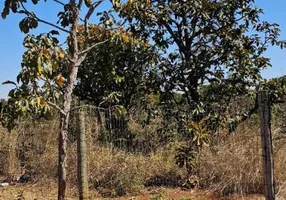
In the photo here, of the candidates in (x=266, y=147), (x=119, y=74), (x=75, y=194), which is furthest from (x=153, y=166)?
(x=266, y=147)

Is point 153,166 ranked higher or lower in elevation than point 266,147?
lower

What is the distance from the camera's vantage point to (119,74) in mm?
10188

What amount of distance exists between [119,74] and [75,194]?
331 cm

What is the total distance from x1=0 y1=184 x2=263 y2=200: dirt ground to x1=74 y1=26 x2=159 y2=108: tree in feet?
6.95

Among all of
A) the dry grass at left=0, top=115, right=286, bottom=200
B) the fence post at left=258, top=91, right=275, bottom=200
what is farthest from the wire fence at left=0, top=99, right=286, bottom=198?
the fence post at left=258, top=91, right=275, bottom=200

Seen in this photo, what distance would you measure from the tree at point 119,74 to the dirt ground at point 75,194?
2117 mm

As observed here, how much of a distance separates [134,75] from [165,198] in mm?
3658

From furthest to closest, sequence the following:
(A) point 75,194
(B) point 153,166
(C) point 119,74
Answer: (C) point 119,74 → (B) point 153,166 → (A) point 75,194

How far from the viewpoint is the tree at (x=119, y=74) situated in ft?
30.4

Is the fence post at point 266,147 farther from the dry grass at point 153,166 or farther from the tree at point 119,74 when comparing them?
the tree at point 119,74

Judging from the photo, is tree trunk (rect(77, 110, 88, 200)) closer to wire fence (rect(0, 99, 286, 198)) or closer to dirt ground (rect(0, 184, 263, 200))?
wire fence (rect(0, 99, 286, 198))

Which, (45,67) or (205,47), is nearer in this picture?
(45,67)

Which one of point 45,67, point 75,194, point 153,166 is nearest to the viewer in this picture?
point 45,67

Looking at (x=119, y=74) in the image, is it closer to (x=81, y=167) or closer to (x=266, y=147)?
(x=81, y=167)
